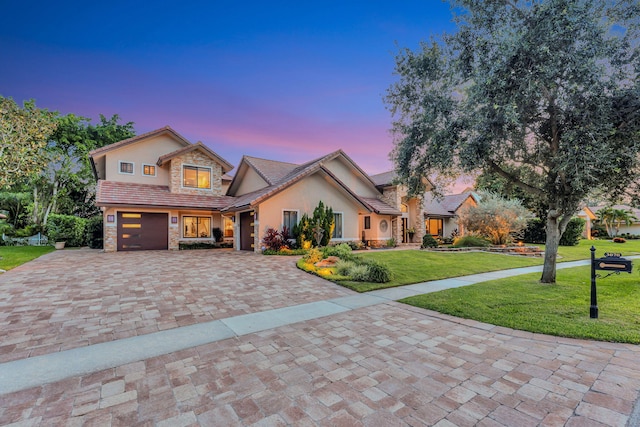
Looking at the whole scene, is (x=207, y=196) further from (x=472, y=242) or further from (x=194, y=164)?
(x=472, y=242)

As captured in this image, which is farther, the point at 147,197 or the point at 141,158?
the point at 141,158

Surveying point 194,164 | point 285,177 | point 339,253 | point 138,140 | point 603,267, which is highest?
point 138,140

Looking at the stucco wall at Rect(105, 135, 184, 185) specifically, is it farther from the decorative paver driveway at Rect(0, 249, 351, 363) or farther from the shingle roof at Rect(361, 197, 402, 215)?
the shingle roof at Rect(361, 197, 402, 215)

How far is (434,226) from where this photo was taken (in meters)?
29.0

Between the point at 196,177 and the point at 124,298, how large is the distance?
51.2ft

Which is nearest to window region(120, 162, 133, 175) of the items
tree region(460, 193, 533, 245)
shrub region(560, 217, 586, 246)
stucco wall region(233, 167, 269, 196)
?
stucco wall region(233, 167, 269, 196)

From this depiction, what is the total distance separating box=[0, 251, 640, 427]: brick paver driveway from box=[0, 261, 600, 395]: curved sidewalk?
0.80ft

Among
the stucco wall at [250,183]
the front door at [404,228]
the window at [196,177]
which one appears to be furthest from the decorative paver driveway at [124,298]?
the front door at [404,228]

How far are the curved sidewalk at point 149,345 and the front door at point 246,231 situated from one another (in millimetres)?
12406

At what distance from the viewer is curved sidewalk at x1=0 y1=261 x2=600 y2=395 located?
3.51 metres

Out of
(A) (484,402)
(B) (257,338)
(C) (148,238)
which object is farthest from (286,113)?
(A) (484,402)

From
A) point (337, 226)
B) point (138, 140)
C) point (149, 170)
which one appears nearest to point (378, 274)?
point (337, 226)

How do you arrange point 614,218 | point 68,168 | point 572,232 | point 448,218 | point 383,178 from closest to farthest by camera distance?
point 572,232, point 383,178, point 68,168, point 448,218, point 614,218

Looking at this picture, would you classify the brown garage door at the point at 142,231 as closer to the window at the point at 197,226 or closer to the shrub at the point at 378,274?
the window at the point at 197,226
